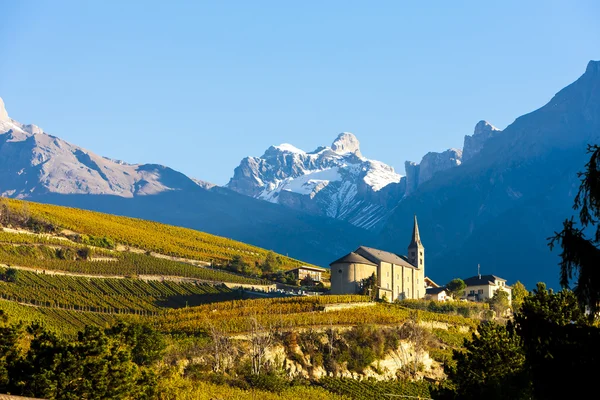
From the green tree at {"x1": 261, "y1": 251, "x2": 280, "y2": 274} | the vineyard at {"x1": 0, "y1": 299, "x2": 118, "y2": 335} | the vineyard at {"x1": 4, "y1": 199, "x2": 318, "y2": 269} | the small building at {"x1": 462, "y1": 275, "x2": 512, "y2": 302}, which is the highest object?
the vineyard at {"x1": 4, "y1": 199, "x2": 318, "y2": 269}

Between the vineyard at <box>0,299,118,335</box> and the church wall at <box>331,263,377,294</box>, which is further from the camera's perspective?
the church wall at <box>331,263,377,294</box>

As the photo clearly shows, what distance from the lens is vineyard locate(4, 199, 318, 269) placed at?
134125 mm

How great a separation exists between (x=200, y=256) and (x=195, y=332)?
57.9 metres

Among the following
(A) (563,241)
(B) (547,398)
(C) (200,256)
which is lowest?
(B) (547,398)

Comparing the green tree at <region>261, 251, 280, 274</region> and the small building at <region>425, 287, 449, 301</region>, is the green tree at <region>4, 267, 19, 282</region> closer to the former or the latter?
the green tree at <region>261, 251, 280, 274</region>

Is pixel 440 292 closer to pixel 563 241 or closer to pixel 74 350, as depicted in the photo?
pixel 74 350

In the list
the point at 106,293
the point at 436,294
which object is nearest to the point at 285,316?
the point at 106,293

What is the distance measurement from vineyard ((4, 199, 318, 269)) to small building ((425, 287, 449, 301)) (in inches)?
1248

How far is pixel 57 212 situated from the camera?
475 ft

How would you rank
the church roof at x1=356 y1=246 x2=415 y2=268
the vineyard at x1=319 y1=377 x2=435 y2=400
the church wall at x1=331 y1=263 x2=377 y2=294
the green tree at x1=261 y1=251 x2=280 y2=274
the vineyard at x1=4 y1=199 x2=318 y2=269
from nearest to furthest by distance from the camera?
1. the vineyard at x1=319 y1=377 x2=435 y2=400
2. the church wall at x1=331 y1=263 x2=377 y2=294
3. the church roof at x1=356 y1=246 x2=415 y2=268
4. the vineyard at x1=4 y1=199 x2=318 y2=269
5. the green tree at x1=261 y1=251 x2=280 y2=274

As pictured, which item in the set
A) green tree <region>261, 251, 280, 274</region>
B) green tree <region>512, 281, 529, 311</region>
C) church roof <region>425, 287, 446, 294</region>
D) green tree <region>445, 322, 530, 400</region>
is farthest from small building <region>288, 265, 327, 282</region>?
green tree <region>445, 322, 530, 400</region>

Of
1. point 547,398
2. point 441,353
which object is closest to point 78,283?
point 441,353

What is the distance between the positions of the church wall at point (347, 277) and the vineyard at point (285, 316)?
8459 millimetres

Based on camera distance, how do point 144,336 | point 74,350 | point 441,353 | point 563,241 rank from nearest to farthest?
point 563,241, point 74,350, point 144,336, point 441,353
